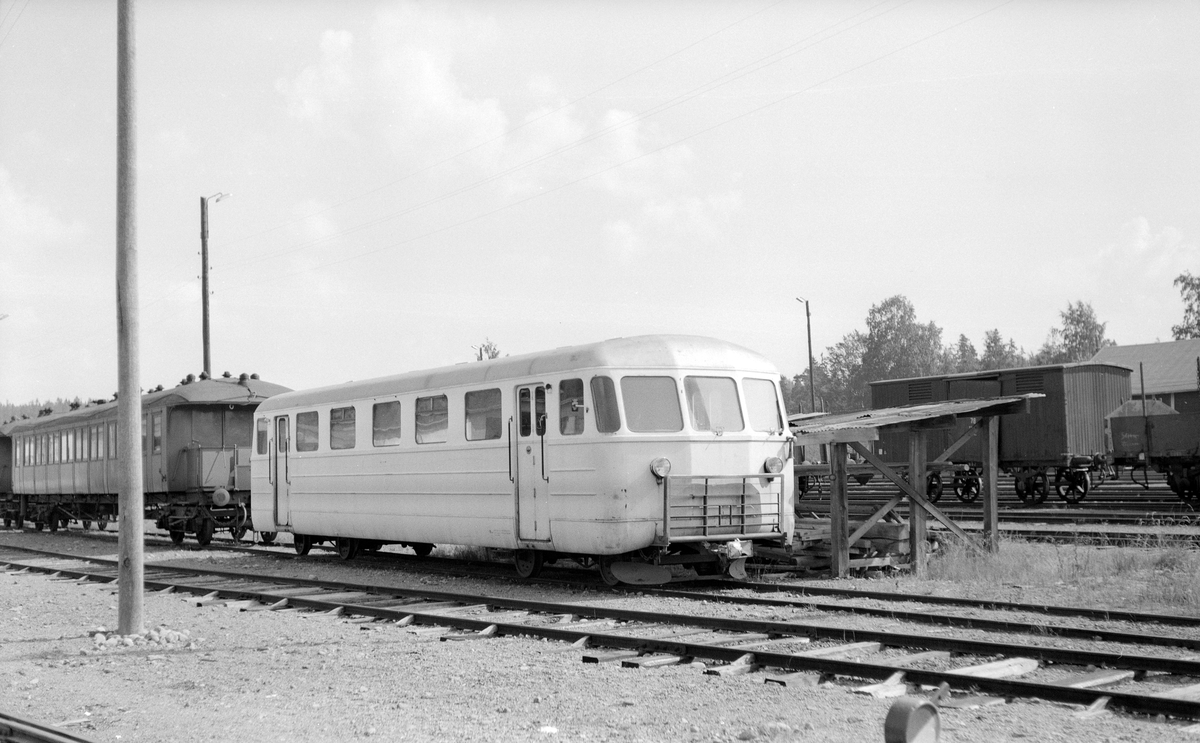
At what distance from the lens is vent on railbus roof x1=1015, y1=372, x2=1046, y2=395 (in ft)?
92.1

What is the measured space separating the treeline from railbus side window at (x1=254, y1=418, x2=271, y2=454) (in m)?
77.3

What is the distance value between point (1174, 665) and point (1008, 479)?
33115 mm

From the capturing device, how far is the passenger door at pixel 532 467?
41.7 ft

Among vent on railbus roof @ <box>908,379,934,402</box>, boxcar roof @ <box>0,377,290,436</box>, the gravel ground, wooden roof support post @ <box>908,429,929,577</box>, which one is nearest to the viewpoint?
the gravel ground

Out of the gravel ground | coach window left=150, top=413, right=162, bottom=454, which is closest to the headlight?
the gravel ground

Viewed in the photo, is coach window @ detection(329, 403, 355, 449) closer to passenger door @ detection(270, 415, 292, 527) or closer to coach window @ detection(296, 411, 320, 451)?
coach window @ detection(296, 411, 320, 451)

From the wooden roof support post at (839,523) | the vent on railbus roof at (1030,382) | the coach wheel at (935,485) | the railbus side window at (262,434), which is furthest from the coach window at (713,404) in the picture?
the coach wheel at (935,485)

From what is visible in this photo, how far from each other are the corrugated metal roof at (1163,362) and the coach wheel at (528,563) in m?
50.3

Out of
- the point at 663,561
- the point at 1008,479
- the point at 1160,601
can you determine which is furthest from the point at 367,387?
the point at 1008,479

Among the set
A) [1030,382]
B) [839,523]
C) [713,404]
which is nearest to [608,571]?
[713,404]

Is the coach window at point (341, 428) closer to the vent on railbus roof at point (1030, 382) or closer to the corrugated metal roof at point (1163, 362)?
the vent on railbus roof at point (1030, 382)

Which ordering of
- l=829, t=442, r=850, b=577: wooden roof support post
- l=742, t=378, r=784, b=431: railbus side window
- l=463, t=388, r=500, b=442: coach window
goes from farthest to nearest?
l=463, t=388, r=500, b=442: coach window → l=829, t=442, r=850, b=577: wooden roof support post → l=742, t=378, r=784, b=431: railbus side window

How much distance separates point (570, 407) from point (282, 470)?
759 cm

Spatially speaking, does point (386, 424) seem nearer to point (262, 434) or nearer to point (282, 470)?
point (282, 470)
